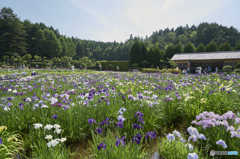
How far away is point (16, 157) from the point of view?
2.50 meters

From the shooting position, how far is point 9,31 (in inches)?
2099

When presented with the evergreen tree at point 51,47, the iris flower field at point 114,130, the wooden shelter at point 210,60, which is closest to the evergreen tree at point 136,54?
the wooden shelter at point 210,60

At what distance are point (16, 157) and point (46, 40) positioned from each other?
7379cm

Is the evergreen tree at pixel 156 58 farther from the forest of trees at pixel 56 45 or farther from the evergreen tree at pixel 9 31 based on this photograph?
the evergreen tree at pixel 9 31

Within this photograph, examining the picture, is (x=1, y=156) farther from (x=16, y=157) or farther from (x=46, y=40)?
(x=46, y=40)

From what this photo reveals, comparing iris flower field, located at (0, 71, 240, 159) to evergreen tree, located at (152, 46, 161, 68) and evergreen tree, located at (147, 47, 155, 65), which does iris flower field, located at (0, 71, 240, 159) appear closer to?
evergreen tree, located at (152, 46, 161, 68)

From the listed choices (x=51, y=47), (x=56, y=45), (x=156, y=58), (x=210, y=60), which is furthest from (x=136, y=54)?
(x=51, y=47)

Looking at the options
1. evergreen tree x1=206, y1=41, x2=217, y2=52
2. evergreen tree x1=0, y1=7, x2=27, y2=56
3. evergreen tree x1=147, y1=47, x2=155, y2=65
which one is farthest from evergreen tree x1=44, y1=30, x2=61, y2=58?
evergreen tree x1=206, y1=41, x2=217, y2=52

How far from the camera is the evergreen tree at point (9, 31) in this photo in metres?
51.3

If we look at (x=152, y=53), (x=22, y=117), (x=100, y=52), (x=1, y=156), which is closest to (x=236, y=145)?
(x=1, y=156)

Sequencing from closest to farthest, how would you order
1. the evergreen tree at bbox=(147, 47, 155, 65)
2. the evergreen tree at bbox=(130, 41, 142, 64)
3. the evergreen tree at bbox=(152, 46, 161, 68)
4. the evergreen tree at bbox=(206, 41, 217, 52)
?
the evergreen tree at bbox=(206, 41, 217, 52)
the evergreen tree at bbox=(152, 46, 161, 68)
the evergreen tree at bbox=(147, 47, 155, 65)
the evergreen tree at bbox=(130, 41, 142, 64)

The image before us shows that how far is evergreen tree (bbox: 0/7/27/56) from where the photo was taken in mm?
51319

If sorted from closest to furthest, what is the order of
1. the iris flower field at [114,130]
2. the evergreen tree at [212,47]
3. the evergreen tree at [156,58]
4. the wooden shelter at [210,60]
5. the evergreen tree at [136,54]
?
the iris flower field at [114,130], the wooden shelter at [210,60], the evergreen tree at [212,47], the evergreen tree at [156,58], the evergreen tree at [136,54]

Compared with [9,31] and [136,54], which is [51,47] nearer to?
[9,31]
